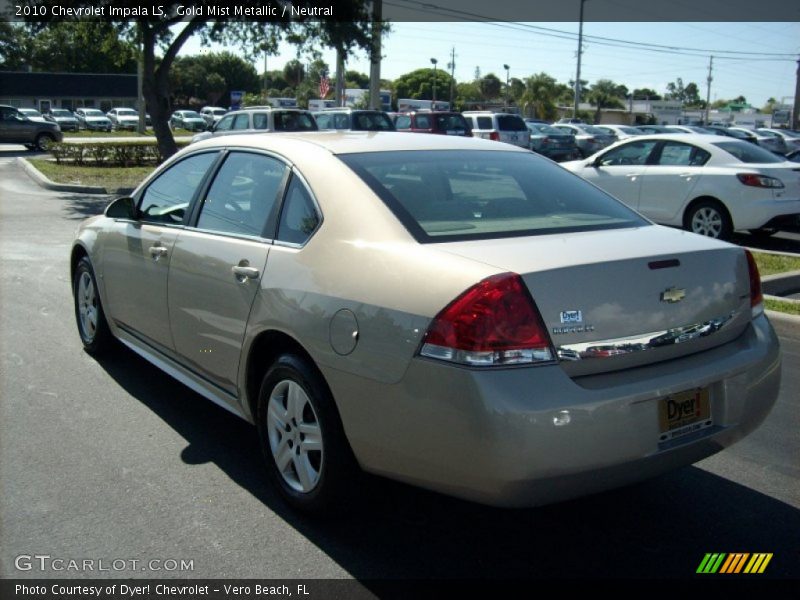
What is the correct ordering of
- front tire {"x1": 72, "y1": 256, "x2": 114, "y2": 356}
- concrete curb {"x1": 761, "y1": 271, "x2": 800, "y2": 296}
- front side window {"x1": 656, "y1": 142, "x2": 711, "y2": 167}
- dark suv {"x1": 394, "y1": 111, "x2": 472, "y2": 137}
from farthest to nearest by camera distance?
1. dark suv {"x1": 394, "y1": 111, "x2": 472, "y2": 137}
2. front side window {"x1": 656, "y1": 142, "x2": 711, "y2": 167}
3. concrete curb {"x1": 761, "y1": 271, "x2": 800, "y2": 296}
4. front tire {"x1": 72, "y1": 256, "x2": 114, "y2": 356}

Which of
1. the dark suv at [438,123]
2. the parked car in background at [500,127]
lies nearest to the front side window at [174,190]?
the dark suv at [438,123]

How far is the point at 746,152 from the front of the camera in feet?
38.4

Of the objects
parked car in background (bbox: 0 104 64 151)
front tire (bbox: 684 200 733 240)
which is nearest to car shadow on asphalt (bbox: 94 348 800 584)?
front tire (bbox: 684 200 733 240)

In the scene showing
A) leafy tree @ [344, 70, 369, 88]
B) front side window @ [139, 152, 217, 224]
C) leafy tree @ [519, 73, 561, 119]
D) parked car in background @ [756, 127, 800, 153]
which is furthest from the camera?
leafy tree @ [344, 70, 369, 88]

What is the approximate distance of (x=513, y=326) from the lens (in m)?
2.92

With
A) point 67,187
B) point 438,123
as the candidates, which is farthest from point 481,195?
point 438,123

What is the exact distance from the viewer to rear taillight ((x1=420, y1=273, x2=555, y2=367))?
2898mm

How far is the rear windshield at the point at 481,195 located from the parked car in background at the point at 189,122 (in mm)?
57330

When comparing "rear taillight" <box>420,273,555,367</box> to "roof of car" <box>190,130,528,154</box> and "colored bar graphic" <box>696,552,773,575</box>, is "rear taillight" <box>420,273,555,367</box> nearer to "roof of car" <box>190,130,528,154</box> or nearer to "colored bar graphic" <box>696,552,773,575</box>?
"colored bar graphic" <box>696,552,773,575</box>

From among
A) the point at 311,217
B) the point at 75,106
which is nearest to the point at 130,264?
the point at 311,217

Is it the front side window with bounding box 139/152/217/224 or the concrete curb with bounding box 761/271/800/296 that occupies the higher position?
the front side window with bounding box 139/152/217/224

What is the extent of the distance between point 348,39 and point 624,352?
22854 mm

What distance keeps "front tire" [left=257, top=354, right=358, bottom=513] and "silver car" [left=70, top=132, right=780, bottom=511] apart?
11 millimetres

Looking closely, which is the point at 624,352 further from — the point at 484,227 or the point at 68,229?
the point at 68,229
